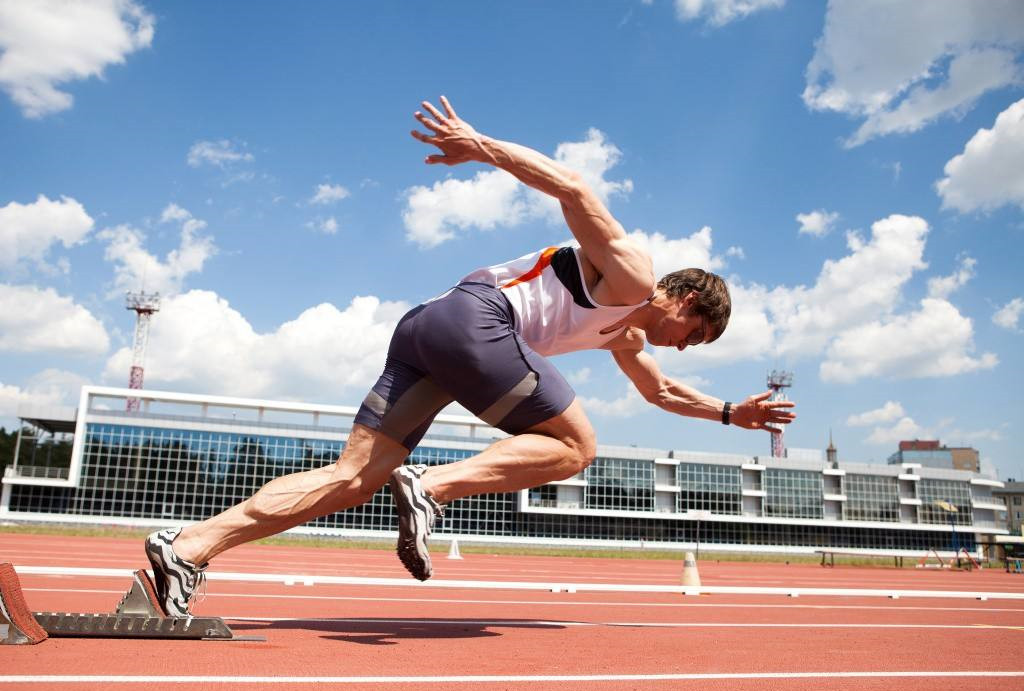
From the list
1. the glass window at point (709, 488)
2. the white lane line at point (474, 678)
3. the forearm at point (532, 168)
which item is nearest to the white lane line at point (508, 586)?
the white lane line at point (474, 678)

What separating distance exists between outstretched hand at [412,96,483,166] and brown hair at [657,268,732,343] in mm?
1189

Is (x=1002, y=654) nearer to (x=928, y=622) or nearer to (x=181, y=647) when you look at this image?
(x=928, y=622)

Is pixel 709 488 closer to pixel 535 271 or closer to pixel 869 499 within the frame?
pixel 869 499

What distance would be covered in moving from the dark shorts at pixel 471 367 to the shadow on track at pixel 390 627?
1012 millimetres

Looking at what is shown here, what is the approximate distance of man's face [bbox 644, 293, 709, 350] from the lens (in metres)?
3.77

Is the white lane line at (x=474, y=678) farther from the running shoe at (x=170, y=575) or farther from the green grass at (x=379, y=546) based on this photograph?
the green grass at (x=379, y=546)

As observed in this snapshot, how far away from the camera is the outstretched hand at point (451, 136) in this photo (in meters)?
3.23

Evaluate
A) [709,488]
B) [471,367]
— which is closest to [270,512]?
[471,367]

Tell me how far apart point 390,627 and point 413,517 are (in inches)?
61.8

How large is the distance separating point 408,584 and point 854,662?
5553 mm

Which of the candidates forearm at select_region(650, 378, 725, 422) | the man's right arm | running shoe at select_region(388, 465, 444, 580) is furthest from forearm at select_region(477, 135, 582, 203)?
forearm at select_region(650, 378, 725, 422)

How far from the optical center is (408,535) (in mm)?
3025

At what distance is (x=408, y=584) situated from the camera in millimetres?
8156

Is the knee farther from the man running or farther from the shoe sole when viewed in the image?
the shoe sole
